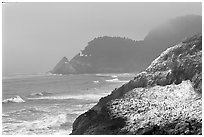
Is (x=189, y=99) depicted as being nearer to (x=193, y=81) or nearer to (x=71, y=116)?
(x=193, y=81)

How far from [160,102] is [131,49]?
6731 centimetres

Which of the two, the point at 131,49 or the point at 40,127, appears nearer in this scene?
the point at 40,127

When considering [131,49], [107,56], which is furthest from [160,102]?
[107,56]

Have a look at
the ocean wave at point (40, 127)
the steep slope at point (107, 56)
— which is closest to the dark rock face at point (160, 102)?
the ocean wave at point (40, 127)

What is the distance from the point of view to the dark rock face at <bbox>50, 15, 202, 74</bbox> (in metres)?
47.2

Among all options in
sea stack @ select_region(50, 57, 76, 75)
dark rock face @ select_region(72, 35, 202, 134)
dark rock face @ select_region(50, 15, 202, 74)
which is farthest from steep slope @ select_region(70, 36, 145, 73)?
dark rock face @ select_region(72, 35, 202, 134)

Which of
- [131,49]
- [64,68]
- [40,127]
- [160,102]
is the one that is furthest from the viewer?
[64,68]

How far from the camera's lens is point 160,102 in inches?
661

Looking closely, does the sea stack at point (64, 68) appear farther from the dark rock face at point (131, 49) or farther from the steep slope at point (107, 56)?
the steep slope at point (107, 56)

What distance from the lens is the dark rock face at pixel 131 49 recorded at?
47.2 meters

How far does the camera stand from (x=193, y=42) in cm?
2003

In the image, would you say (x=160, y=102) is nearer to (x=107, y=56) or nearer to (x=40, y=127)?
(x=40, y=127)

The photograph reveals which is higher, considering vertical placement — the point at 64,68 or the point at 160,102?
the point at 64,68

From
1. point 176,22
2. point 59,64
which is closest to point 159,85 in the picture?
point 176,22
